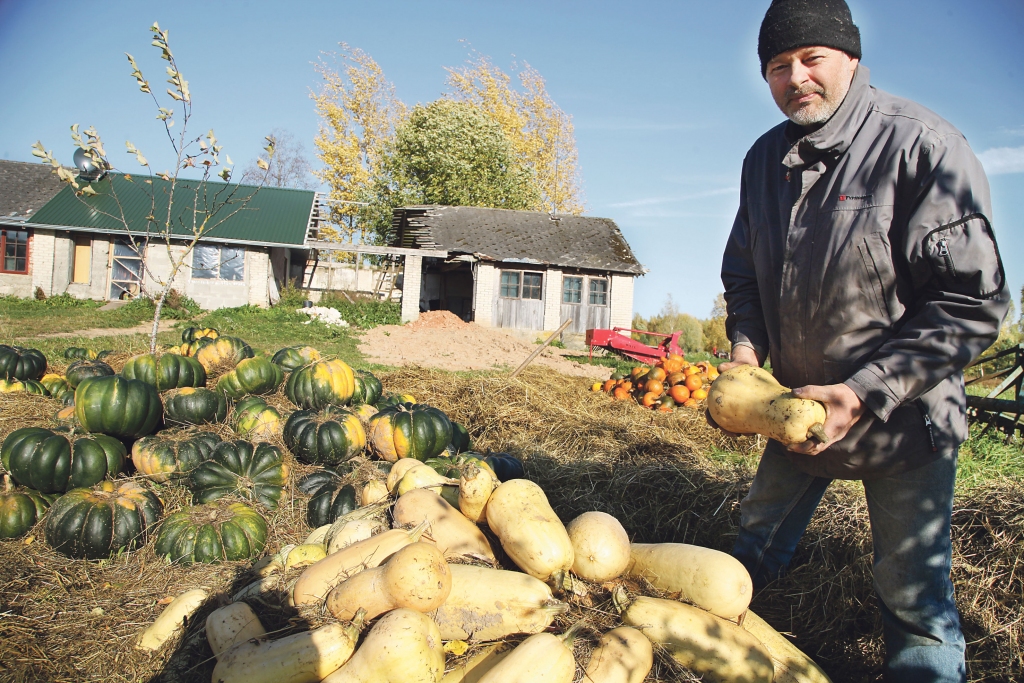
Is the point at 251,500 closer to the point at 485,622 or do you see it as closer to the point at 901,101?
the point at 485,622

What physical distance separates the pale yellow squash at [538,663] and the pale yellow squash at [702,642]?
285mm

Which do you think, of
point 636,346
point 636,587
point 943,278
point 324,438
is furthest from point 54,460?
point 636,346

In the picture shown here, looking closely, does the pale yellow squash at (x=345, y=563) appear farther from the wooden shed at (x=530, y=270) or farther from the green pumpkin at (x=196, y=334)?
the wooden shed at (x=530, y=270)

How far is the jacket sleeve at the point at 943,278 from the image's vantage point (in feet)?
5.98

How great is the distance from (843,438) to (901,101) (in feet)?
3.72

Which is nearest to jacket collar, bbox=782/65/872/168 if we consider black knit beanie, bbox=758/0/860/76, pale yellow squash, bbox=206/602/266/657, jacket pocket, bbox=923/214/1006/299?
black knit beanie, bbox=758/0/860/76

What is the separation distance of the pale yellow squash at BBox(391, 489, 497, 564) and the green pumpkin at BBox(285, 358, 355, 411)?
2434mm

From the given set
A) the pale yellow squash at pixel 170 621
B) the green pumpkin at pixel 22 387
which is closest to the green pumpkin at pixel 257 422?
the pale yellow squash at pixel 170 621

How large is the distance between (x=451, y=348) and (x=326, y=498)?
1243 centimetres

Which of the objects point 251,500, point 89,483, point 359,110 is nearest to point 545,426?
point 251,500

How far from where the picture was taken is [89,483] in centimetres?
377

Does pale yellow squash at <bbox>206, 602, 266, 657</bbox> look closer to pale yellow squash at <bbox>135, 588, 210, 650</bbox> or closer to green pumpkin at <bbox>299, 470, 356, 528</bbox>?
pale yellow squash at <bbox>135, 588, 210, 650</bbox>

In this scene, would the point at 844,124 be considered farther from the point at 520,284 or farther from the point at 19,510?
the point at 520,284

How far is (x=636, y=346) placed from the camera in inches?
611
